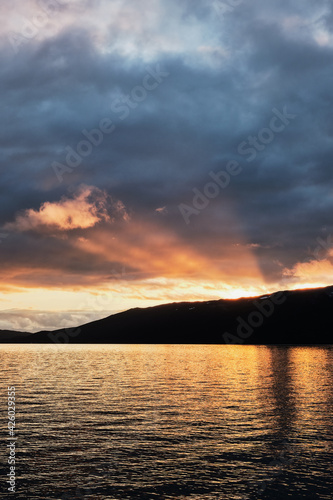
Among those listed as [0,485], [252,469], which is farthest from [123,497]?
[252,469]

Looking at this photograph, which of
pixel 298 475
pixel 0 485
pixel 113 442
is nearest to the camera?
pixel 0 485

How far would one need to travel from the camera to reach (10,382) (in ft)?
305

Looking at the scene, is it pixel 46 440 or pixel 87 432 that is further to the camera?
pixel 87 432

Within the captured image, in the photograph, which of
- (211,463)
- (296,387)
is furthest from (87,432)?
(296,387)

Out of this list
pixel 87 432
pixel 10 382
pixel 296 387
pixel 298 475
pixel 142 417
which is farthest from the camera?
pixel 10 382

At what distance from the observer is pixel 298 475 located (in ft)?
105

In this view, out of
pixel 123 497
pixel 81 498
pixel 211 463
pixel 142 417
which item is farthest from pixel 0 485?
pixel 142 417

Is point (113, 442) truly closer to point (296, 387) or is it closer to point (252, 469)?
point (252, 469)

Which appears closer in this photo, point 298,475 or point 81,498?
point 81,498

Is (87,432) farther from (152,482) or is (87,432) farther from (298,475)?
(298,475)

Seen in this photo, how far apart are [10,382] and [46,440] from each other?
56.1m

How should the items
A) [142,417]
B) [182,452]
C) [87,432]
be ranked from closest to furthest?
1. [182,452]
2. [87,432]
3. [142,417]

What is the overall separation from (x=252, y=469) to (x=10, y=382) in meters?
73.1

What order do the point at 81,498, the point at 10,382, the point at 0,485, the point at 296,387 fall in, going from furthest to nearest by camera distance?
1. the point at 10,382
2. the point at 296,387
3. the point at 0,485
4. the point at 81,498
